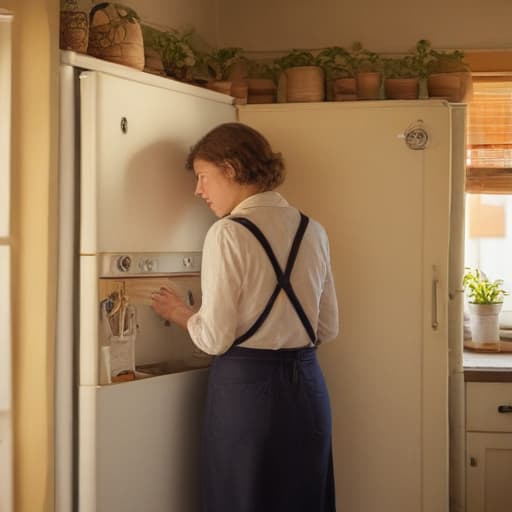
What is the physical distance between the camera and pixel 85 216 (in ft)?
7.61

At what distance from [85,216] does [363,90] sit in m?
1.22

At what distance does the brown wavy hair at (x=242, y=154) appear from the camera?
8.25ft

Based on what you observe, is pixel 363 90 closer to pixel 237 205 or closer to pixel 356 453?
pixel 237 205

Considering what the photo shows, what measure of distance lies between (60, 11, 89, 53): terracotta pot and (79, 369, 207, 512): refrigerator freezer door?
933mm

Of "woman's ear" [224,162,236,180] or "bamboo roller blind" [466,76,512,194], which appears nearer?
"woman's ear" [224,162,236,180]

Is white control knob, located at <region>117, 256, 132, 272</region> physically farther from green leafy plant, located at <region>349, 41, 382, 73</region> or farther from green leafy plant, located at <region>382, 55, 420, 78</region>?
green leafy plant, located at <region>382, 55, 420, 78</region>

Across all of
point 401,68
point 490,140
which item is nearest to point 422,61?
point 401,68

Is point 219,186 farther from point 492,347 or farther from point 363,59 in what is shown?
point 492,347

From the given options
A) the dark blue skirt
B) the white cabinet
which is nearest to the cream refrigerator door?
the dark blue skirt

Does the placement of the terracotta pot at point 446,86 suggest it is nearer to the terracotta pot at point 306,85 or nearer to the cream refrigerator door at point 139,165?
the terracotta pot at point 306,85

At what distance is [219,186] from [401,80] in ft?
2.98

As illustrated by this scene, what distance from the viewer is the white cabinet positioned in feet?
10.2

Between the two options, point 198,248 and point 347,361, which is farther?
point 347,361

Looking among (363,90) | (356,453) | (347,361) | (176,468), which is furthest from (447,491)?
(363,90)
